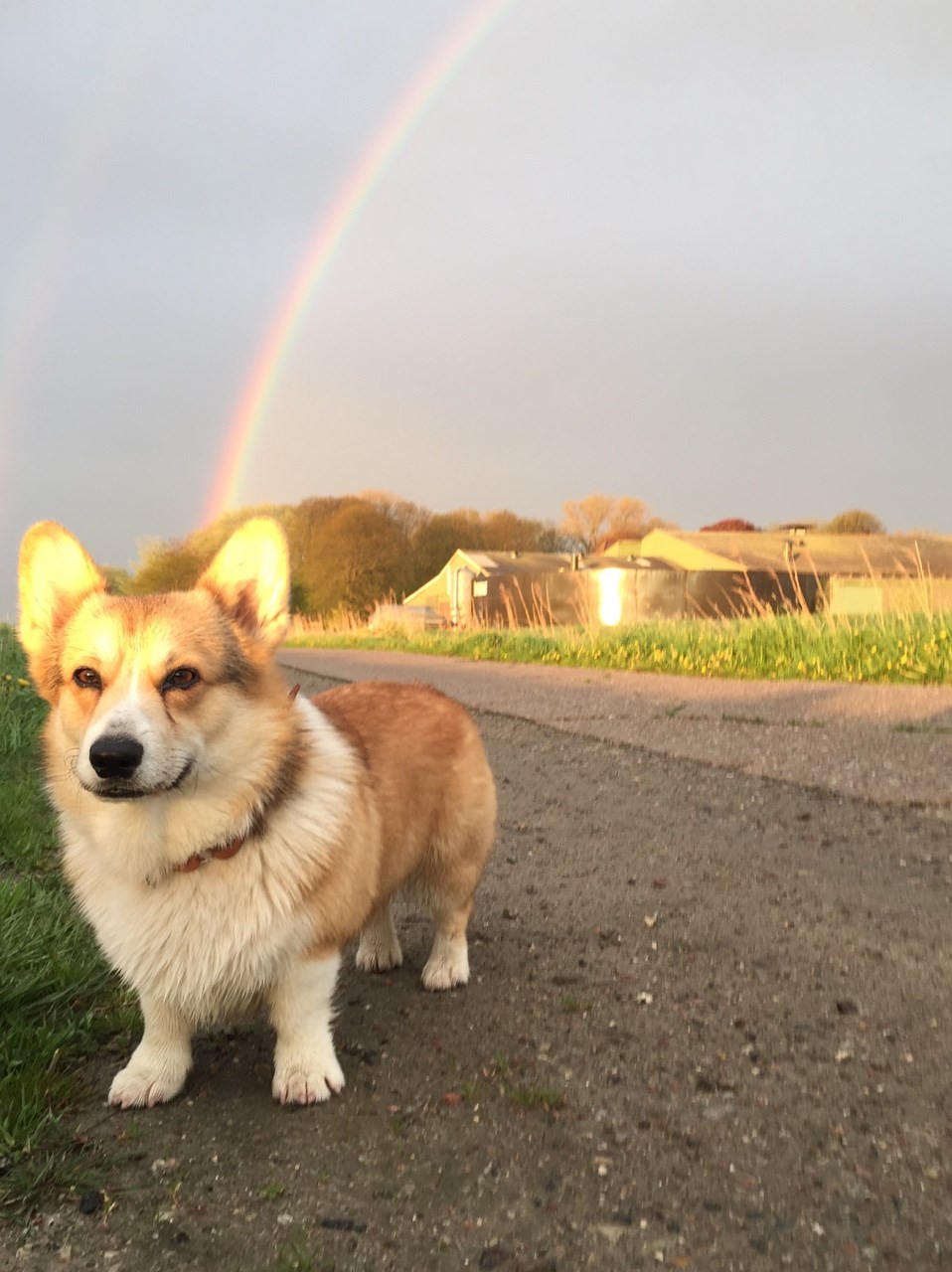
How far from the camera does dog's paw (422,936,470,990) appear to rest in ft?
11.2

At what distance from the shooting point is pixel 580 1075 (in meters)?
2.73

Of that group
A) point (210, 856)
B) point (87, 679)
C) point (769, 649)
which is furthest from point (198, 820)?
point (769, 649)

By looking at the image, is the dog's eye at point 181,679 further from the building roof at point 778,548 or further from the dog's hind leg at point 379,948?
the building roof at point 778,548

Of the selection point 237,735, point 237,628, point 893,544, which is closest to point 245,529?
point 237,628

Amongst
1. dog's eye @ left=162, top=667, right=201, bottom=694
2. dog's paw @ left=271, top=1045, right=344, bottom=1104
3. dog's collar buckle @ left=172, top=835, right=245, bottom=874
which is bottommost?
dog's paw @ left=271, top=1045, right=344, bottom=1104

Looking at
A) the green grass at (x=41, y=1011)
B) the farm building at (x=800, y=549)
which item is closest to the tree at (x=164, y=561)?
the farm building at (x=800, y=549)

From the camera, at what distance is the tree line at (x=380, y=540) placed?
128 ft

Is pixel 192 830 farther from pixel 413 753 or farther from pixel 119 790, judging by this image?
pixel 413 753

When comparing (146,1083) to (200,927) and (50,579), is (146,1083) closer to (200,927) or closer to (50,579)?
(200,927)

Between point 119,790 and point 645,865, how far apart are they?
292 centimetres

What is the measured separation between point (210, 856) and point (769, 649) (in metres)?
10.4

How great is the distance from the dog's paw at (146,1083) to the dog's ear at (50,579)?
3.86ft

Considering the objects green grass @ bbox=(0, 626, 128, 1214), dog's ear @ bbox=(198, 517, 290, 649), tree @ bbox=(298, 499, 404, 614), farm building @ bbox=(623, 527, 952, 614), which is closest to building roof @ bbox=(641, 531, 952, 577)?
farm building @ bbox=(623, 527, 952, 614)

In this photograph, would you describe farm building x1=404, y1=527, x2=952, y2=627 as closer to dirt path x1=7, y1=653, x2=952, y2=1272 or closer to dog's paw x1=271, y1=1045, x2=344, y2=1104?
dirt path x1=7, y1=653, x2=952, y2=1272
